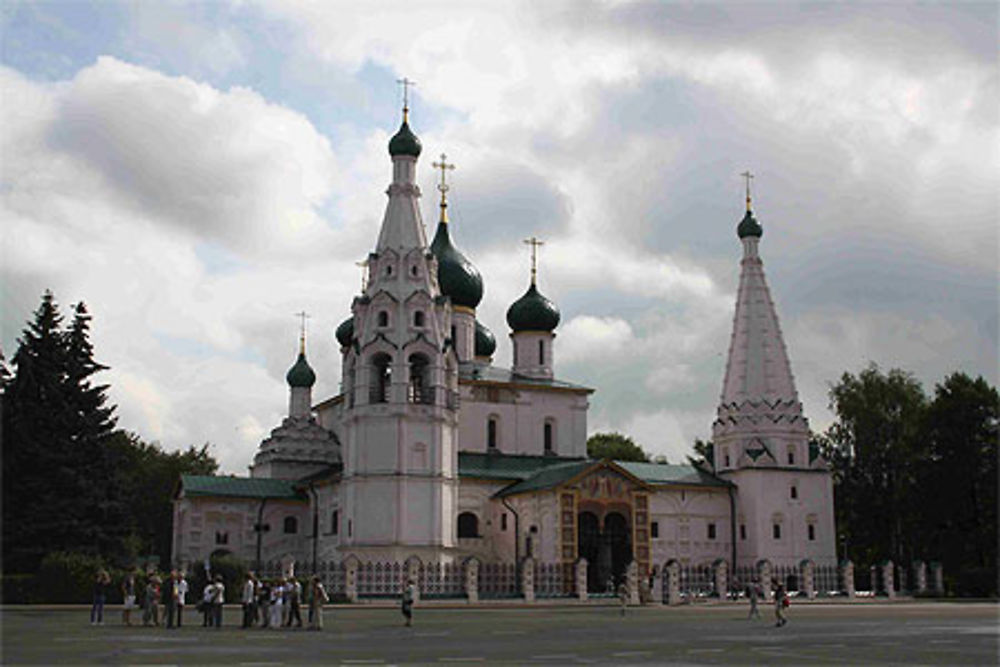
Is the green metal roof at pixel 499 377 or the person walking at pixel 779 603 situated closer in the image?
the person walking at pixel 779 603

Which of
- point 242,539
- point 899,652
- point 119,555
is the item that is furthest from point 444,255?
point 899,652

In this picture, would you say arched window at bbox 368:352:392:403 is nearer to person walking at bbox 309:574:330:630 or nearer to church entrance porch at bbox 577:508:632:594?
church entrance porch at bbox 577:508:632:594

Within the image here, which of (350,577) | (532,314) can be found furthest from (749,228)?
(350,577)

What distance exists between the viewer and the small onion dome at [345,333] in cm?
5938

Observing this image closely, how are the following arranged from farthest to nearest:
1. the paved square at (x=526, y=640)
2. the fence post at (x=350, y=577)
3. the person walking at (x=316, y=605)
Result: the fence post at (x=350, y=577) → the person walking at (x=316, y=605) → the paved square at (x=526, y=640)

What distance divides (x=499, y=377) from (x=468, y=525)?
324 inches

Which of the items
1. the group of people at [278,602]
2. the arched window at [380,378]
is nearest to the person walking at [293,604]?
the group of people at [278,602]

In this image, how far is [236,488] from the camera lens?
2148 inches

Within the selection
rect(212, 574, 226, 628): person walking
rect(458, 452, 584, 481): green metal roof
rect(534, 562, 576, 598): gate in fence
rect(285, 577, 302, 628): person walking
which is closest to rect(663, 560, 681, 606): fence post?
rect(534, 562, 576, 598): gate in fence

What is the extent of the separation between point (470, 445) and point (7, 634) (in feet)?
104

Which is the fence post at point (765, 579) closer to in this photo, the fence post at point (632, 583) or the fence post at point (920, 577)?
the fence post at point (920, 577)

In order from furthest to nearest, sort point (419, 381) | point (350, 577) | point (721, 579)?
point (419, 381)
point (721, 579)
point (350, 577)

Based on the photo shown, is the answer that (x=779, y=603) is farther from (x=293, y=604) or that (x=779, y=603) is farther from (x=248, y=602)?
(x=248, y=602)

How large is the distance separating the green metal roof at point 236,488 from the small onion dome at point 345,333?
8337 millimetres
